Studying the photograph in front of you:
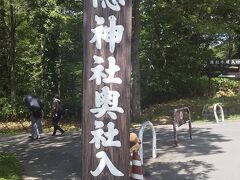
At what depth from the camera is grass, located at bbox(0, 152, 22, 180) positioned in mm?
8791

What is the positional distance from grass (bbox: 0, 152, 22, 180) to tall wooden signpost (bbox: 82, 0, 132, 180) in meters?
3.53

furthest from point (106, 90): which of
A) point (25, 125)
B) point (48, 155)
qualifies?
point (25, 125)

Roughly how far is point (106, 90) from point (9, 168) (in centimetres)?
475

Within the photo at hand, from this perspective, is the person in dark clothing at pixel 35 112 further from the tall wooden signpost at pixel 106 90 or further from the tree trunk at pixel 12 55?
the tree trunk at pixel 12 55

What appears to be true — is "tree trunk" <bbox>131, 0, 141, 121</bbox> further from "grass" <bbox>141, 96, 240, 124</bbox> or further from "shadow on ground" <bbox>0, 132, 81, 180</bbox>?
"shadow on ground" <bbox>0, 132, 81, 180</bbox>

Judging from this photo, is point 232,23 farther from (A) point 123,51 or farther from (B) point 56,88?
A: (A) point 123,51

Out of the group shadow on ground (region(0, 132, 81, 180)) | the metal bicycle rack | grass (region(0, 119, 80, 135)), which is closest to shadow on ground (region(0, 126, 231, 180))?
shadow on ground (region(0, 132, 81, 180))

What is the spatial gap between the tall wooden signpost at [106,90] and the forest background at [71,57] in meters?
14.5

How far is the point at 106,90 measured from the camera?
5.62m

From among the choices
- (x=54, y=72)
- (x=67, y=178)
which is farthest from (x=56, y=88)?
(x=67, y=178)

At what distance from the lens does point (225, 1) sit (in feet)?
57.8

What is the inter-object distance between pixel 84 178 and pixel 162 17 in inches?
596

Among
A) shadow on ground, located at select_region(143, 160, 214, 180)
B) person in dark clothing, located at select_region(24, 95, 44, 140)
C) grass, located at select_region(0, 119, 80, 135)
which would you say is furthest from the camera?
grass, located at select_region(0, 119, 80, 135)

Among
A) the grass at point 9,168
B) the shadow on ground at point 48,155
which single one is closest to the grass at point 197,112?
the shadow on ground at point 48,155
